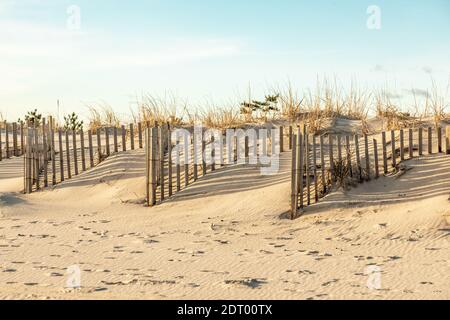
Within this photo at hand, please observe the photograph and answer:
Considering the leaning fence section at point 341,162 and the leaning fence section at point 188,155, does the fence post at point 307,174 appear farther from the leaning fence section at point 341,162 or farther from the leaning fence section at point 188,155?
the leaning fence section at point 188,155

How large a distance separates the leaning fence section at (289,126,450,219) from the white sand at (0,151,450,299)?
0.21 metres

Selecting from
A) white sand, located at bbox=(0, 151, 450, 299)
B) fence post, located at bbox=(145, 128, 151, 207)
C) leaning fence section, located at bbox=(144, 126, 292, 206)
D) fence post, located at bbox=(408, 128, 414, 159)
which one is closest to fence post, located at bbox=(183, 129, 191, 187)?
leaning fence section, located at bbox=(144, 126, 292, 206)

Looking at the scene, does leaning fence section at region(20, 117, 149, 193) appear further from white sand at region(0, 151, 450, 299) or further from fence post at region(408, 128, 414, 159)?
fence post at region(408, 128, 414, 159)

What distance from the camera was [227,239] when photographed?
648 cm

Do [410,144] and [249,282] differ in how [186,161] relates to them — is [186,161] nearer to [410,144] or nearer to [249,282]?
[410,144]

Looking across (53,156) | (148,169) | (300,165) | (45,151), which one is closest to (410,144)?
(300,165)

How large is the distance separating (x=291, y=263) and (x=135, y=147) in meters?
6.11

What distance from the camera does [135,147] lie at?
Result: 36.1ft

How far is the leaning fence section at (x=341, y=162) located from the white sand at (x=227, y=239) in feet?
0.68

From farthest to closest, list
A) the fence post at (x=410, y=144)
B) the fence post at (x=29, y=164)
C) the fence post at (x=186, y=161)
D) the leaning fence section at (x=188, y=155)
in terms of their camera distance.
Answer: the fence post at (x=29, y=164) → the fence post at (x=186, y=161) → the leaning fence section at (x=188, y=155) → the fence post at (x=410, y=144)

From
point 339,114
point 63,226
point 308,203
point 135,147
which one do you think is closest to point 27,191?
point 135,147

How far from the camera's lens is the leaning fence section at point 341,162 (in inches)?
299

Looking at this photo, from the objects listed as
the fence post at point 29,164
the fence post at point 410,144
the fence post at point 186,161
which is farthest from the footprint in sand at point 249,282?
the fence post at point 29,164

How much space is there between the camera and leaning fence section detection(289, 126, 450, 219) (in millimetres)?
7586
